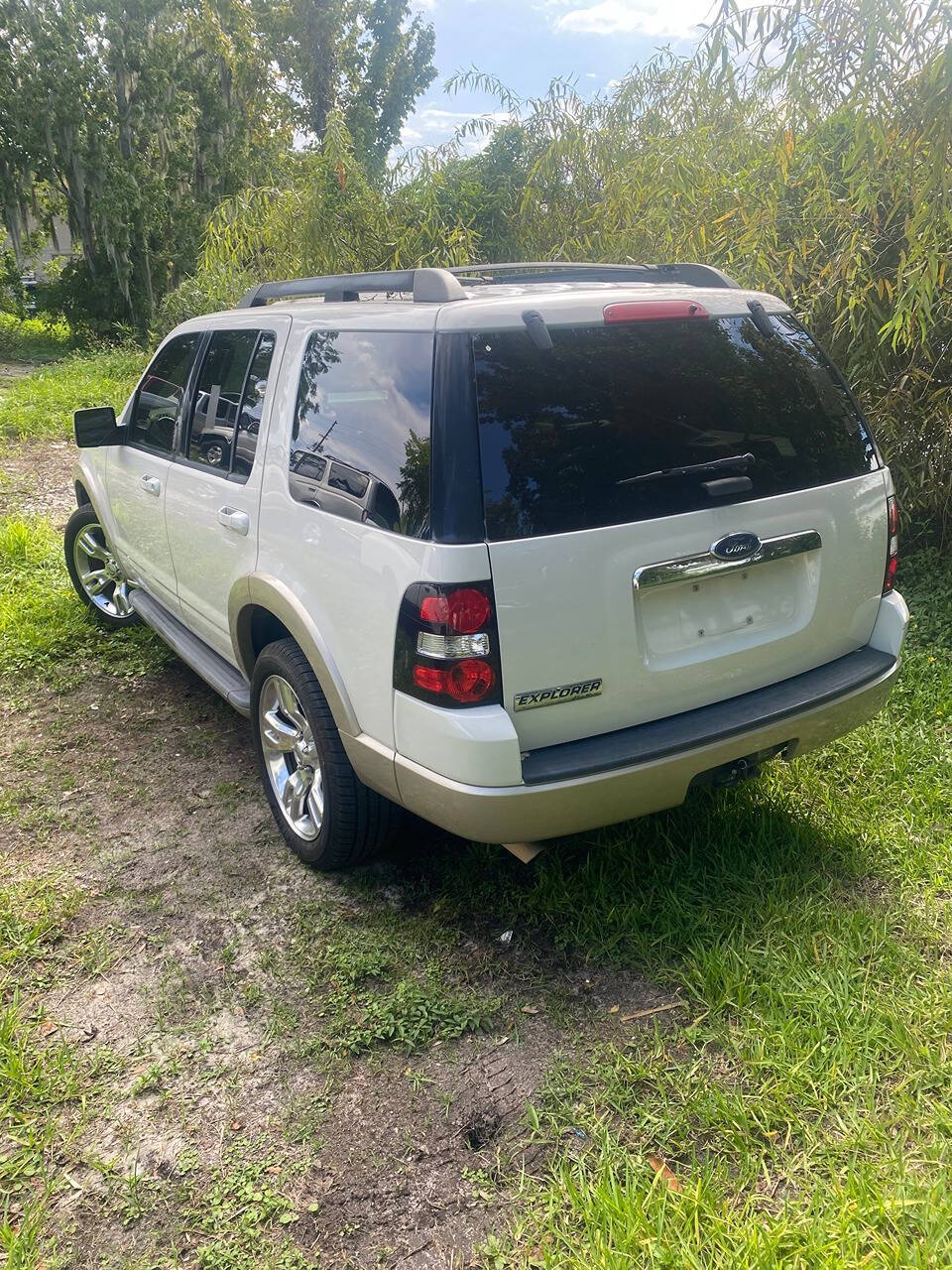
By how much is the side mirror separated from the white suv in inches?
59.4

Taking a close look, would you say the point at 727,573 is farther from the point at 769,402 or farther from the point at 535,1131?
the point at 535,1131

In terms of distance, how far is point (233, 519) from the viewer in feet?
10.3

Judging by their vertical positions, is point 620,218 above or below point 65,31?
below

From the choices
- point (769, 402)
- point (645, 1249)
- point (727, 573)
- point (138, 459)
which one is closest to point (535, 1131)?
point (645, 1249)

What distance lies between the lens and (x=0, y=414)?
441 inches

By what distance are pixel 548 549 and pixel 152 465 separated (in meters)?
2.48

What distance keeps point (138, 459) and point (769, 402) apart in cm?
285

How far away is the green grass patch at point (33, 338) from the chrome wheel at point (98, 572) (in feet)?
53.7

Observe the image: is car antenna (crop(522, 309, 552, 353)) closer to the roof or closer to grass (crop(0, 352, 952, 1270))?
the roof

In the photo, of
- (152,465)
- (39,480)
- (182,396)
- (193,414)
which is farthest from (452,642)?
(39,480)

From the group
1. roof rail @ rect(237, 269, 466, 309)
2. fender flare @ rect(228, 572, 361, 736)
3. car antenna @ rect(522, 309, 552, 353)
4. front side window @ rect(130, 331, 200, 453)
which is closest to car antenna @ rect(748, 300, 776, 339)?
car antenna @ rect(522, 309, 552, 353)

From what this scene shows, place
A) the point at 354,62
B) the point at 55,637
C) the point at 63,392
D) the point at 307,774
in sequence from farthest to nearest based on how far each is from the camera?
1. the point at 354,62
2. the point at 63,392
3. the point at 55,637
4. the point at 307,774

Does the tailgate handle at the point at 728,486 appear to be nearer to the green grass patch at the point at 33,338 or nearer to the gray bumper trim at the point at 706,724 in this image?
the gray bumper trim at the point at 706,724

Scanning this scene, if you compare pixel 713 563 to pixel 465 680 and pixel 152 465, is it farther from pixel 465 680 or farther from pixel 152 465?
pixel 152 465
